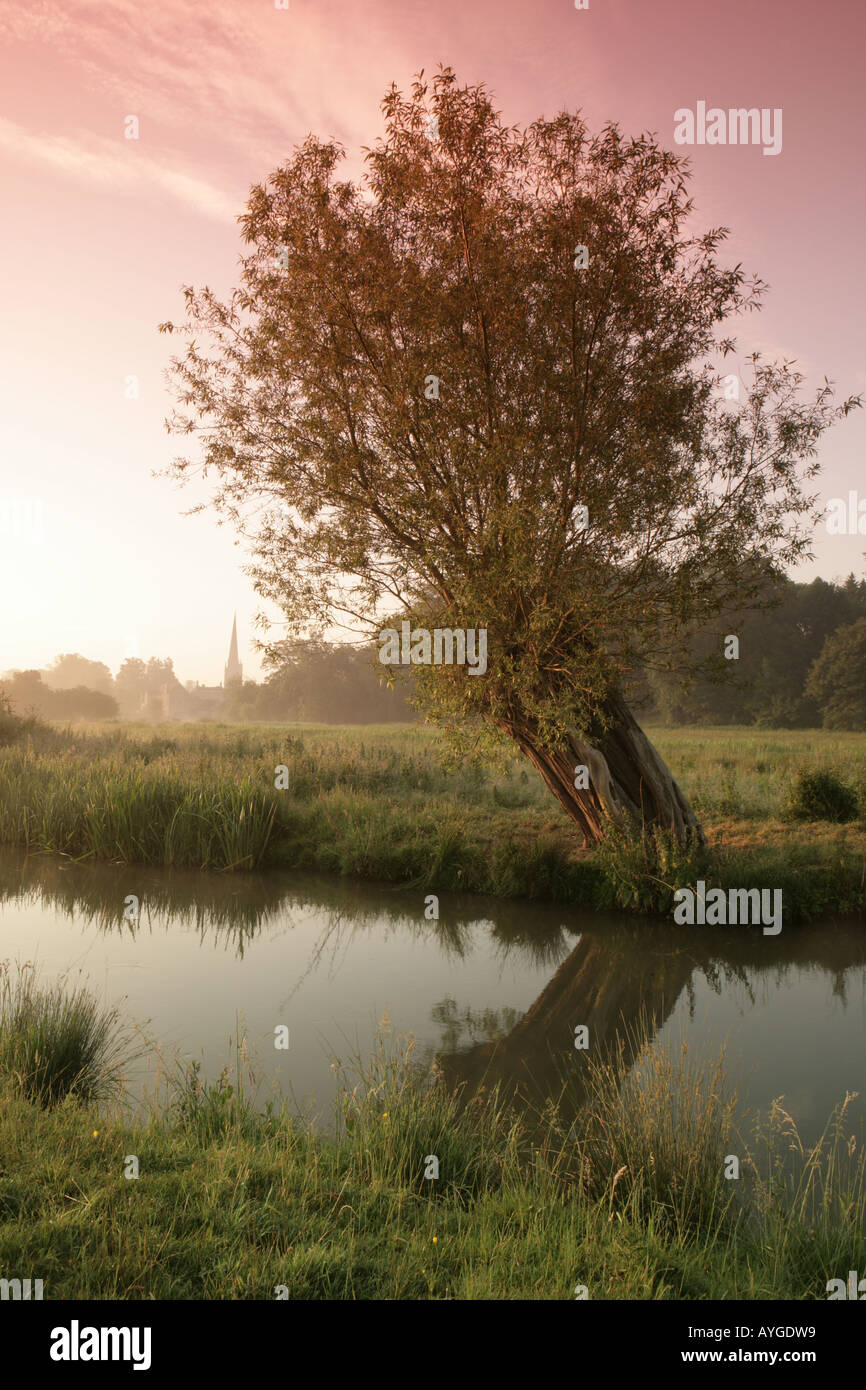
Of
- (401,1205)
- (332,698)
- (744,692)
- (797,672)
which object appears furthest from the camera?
(332,698)

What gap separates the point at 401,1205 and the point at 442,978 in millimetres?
6236

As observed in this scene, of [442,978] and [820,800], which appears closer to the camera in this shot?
[442,978]

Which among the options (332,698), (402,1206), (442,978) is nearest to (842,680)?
(332,698)

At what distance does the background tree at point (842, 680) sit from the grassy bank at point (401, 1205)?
52.3 m

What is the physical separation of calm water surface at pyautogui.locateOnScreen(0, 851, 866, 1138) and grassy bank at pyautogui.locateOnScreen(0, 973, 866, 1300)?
4.08 feet

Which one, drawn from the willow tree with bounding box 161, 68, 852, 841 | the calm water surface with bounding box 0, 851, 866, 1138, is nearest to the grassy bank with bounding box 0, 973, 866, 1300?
the calm water surface with bounding box 0, 851, 866, 1138

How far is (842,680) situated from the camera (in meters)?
56.8

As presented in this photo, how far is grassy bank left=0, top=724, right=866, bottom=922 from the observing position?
13711mm

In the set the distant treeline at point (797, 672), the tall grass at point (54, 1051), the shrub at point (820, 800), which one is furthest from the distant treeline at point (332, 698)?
the tall grass at point (54, 1051)

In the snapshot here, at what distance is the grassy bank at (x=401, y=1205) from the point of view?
4.20 meters

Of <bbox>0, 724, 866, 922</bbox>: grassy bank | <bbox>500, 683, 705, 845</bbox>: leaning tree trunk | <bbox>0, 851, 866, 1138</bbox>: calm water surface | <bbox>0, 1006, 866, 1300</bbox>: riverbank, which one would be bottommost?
<bbox>0, 851, 866, 1138</bbox>: calm water surface

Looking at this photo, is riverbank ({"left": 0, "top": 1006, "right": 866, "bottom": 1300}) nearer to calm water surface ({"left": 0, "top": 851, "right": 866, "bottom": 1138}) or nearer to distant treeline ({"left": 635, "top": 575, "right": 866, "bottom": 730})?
calm water surface ({"left": 0, "top": 851, "right": 866, "bottom": 1138})

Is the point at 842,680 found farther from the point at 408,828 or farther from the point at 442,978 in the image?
the point at 442,978
